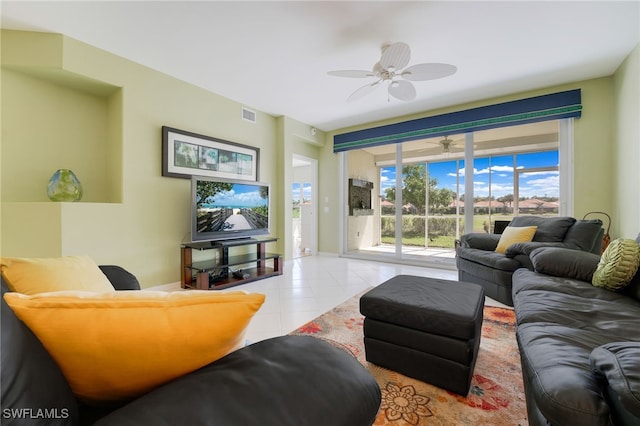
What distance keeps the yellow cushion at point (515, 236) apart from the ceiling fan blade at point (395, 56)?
221 cm

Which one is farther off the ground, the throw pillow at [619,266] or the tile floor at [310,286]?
the throw pillow at [619,266]

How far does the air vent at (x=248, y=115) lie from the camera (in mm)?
4076

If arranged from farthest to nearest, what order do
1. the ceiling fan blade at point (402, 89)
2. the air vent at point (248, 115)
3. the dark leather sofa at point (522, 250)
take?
the air vent at point (248, 115), the ceiling fan blade at point (402, 89), the dark leather sofa at point (522, 250)

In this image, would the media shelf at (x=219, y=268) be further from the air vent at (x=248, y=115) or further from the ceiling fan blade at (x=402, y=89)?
the ceiling fan blade at (x=402, y=89)

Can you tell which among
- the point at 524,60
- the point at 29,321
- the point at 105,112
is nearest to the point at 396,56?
the point at 524,60

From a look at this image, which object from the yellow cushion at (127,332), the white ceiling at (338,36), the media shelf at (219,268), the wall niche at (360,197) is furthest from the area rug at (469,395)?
the wall niche at (360,197)

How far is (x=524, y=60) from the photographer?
2.88 metres

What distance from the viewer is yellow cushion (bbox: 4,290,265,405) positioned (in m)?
0.50

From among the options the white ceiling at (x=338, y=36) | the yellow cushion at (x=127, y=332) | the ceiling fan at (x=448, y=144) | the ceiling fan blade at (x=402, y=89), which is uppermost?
the white ceiling at (x=338, y=36)

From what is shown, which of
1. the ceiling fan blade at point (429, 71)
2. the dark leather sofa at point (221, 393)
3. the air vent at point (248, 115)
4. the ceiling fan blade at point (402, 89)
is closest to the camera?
the dark leather sofa at point (221, 393)

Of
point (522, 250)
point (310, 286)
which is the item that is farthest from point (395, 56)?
point (310, 286)

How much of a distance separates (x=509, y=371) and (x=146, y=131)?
393cm

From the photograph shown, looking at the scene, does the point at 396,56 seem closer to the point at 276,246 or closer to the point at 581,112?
the point at 581,112

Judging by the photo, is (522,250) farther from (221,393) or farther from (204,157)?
(204,157)
